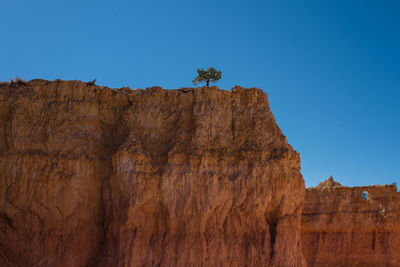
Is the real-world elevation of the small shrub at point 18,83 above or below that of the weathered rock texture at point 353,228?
above

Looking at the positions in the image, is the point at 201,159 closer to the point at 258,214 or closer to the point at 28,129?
the point at 258,214

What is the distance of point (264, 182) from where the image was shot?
16.8 m

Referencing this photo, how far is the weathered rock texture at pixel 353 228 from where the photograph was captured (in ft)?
73.4

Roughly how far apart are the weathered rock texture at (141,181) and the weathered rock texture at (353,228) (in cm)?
606

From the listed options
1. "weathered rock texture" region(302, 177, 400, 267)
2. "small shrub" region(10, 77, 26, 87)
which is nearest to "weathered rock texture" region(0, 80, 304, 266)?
"small shrub" region(10, 77, 26, 87)

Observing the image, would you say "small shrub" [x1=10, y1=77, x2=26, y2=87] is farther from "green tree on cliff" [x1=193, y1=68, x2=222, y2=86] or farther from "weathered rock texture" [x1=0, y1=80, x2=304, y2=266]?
"green tree on cliff" [x1=193, y1=68, x2=222, y2=86]

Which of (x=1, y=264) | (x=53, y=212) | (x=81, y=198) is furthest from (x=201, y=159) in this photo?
(x=1, y=264)

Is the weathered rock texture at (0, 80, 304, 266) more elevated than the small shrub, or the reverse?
the small shrub

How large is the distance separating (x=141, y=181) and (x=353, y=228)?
42.0 ft

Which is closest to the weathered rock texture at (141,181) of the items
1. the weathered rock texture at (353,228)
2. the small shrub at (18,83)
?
the small shrub at (18,83)

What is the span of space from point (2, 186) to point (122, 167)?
468 centimetres

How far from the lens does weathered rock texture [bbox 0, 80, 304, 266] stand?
15875 mm

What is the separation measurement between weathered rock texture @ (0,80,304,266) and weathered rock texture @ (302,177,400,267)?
6055mm

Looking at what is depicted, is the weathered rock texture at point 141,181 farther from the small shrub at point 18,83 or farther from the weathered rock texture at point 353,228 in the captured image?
the weathered rock texture at point 353,228
